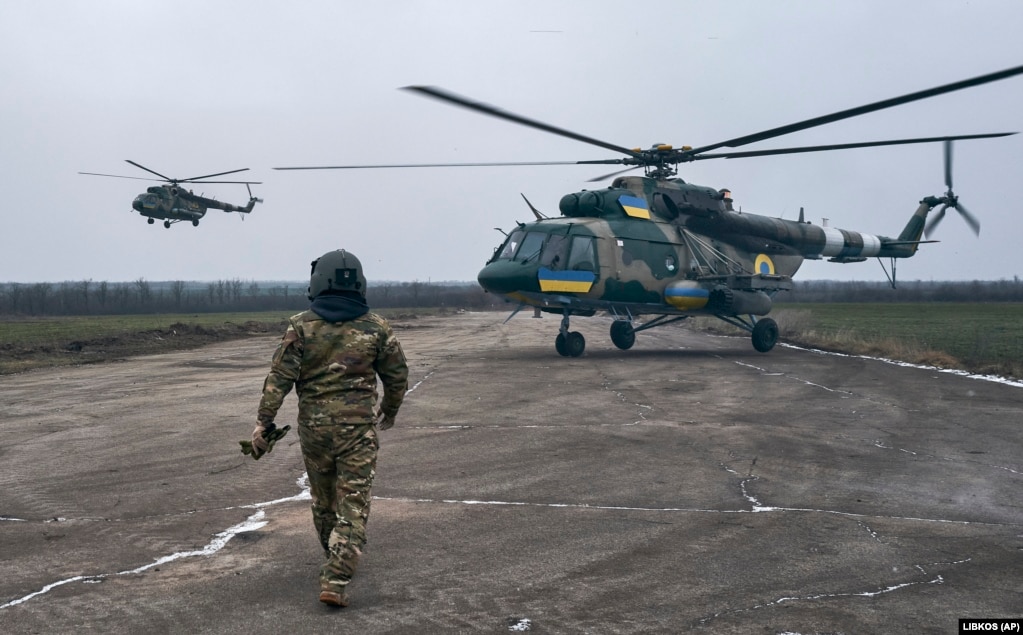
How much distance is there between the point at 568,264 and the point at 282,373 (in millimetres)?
14072

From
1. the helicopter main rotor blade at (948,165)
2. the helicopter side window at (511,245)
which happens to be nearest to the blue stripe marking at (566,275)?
the helicopter side window at (511,245)

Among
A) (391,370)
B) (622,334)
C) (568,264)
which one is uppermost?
(568,264)

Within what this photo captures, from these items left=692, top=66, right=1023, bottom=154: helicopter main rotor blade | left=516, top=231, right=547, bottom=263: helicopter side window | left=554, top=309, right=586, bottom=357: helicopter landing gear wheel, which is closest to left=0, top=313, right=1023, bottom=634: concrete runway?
left=692, top=66, right=1023, bottom=154: helicopter main rotor blade

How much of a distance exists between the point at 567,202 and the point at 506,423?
10.5 meters

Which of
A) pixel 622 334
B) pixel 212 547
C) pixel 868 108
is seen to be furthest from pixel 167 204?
pixel 212 547

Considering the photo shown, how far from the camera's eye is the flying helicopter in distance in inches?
743

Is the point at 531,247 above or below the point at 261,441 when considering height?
above

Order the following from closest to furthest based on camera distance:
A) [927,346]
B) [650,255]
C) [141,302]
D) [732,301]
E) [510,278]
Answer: [510,278], [650,255], [732,301], [927,346], [141,302]

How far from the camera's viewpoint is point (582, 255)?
19.1 metres

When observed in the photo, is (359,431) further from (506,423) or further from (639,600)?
(506,423)

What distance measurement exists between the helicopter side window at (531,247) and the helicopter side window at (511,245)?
15 centimetres

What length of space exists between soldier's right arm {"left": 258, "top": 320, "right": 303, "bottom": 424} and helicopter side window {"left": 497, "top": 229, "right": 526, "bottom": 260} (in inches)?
553

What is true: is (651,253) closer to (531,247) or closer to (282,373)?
(531,247)

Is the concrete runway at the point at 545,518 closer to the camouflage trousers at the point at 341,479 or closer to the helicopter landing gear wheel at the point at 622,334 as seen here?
the camouflage trousers at the point at 341,479
